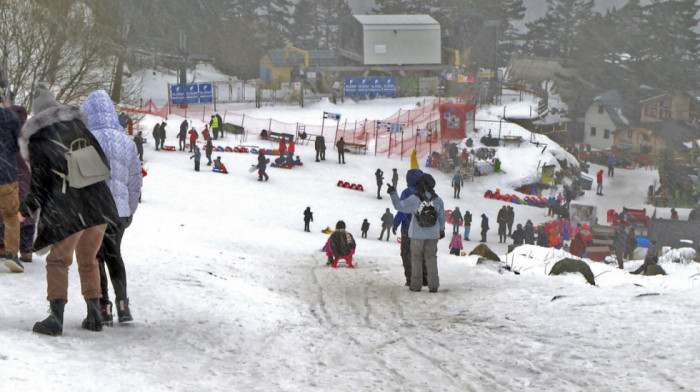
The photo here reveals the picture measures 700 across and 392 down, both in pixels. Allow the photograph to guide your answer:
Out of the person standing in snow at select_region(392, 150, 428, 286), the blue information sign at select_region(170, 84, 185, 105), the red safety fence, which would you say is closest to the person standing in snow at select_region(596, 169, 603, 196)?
the red safety fence

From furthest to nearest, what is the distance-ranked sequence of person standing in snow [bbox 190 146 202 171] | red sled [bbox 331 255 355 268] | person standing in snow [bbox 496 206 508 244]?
person standing in snow [bbox 190 146 202 171] < person standing in snow [bbox 496 206 508 244] < red sled [bbox 331 255 355 268]

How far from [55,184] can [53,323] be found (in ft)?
3.15

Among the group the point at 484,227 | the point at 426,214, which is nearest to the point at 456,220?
the point at 484,227

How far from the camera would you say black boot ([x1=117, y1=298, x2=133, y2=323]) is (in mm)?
6418

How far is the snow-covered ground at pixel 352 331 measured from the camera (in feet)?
17.7

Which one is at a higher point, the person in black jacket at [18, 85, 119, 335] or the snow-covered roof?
Result: the snow-covered roof

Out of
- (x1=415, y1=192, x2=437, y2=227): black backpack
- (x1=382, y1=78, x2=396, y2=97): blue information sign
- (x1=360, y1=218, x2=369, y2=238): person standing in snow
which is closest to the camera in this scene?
(x1=415, y1=192, x2=437, y2=227): black backpack

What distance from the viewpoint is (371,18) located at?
236 ft

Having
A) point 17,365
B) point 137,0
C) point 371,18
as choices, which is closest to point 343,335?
point 17,365

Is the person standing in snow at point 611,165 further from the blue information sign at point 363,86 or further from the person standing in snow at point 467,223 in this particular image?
the person standing in snow at point 467,223

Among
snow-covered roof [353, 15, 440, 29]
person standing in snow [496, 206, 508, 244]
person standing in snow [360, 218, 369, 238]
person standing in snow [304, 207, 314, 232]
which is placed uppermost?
snow-covered roof [353, 15, 440, 29]

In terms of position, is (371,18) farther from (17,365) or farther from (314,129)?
(17,365)

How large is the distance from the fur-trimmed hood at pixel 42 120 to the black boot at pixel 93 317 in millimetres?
1132

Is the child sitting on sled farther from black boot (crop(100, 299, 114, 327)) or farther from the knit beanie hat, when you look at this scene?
the knit beanie hat
